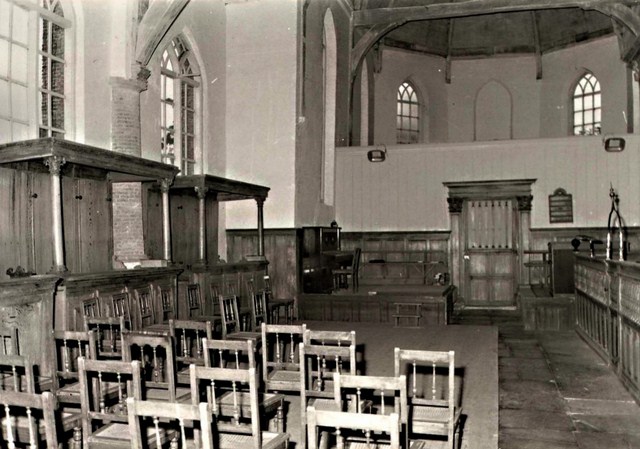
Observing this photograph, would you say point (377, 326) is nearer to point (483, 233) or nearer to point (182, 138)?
point (182, 138)

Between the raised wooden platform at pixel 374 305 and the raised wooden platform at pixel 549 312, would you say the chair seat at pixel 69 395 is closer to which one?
the raised wooden platform at pixel 374 305

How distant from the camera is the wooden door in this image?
13.7 m

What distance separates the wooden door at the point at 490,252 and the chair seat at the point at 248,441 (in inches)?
429

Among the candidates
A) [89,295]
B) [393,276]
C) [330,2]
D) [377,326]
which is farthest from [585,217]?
[89,295]

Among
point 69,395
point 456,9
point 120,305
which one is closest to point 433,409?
point 69,395

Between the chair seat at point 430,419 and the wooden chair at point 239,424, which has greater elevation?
the wooden chair at point 239,424

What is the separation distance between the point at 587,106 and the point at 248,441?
15594 mm

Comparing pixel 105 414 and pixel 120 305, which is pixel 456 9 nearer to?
pixel 120 305

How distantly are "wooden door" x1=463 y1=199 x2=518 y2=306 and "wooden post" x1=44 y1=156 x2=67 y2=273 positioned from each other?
9601 millimetres

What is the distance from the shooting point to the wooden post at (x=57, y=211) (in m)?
6.41

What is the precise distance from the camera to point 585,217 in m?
13.1

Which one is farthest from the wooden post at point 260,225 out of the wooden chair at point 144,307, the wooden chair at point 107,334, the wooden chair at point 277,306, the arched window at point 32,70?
the wooden chair at point 107,334

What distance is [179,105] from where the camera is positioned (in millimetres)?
10570

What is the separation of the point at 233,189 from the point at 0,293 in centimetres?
509
